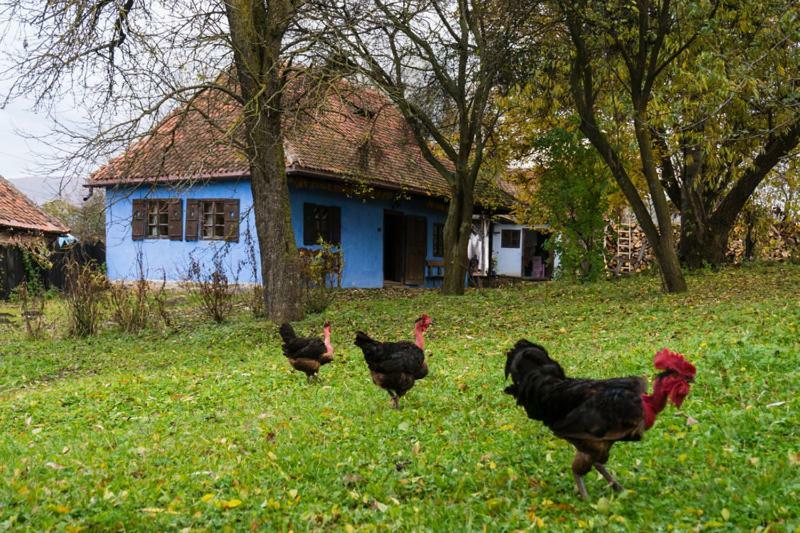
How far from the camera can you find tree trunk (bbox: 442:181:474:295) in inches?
838

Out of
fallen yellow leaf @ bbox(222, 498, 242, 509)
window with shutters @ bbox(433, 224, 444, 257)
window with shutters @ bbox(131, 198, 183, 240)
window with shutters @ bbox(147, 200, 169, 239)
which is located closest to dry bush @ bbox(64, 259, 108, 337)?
window with shutters @ bbox(131, 198, 183, 240)

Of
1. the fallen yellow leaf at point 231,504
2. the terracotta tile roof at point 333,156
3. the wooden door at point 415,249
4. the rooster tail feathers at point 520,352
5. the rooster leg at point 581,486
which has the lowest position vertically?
the fallen yellow leaf at point 231,504

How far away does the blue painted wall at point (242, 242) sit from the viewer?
79.0 ft

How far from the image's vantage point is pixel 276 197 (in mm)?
15203

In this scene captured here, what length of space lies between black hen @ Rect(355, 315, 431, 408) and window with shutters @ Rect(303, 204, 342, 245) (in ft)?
54.7

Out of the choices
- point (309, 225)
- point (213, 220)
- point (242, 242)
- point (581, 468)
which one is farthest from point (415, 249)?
point (581, 468)

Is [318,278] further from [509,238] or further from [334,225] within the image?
[509,238]

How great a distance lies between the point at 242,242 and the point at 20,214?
854 centimetres

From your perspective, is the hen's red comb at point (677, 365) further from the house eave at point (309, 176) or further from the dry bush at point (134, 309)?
the house eave at point (309, 176)

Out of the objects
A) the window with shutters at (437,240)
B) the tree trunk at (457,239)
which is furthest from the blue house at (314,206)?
the tree trunk at (457,239)

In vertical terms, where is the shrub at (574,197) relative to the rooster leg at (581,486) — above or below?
above

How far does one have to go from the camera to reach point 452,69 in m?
20.7

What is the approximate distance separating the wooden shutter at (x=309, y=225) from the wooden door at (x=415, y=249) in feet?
17.5

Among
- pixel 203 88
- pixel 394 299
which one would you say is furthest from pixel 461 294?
pixel 203 88
